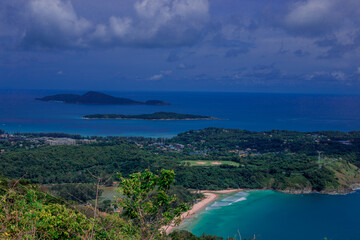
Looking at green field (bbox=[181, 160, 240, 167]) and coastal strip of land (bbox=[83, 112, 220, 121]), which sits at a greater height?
coastal strip of land (bbox=[83, 112, 220, 121])

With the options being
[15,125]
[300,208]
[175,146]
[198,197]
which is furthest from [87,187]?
[15,125]

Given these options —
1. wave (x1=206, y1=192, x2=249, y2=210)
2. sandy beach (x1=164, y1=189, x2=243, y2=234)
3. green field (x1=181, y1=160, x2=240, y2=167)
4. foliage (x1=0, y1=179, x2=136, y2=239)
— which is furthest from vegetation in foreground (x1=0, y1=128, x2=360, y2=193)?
foliage (x1=0, y1=179, x2=136, y2=239)

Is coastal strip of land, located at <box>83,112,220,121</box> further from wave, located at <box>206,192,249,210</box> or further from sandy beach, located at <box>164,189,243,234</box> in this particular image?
wave, located at <box>206,192,249,210</box>

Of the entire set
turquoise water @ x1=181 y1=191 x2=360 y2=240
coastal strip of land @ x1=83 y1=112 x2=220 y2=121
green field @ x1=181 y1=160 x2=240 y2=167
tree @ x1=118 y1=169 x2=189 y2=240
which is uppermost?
tree @ x1=118 y1=169 x2=189 y2=240

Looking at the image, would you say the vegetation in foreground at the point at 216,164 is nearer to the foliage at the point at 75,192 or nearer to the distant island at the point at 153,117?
the foliage at the point at 75,192

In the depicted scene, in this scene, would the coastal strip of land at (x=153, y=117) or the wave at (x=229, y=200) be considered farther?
the coastal strip of land at (x=153, y=117)

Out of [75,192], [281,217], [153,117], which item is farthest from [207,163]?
[153,117]

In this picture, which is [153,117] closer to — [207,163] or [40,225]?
[207,163]

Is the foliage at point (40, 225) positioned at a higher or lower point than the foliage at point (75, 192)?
higher

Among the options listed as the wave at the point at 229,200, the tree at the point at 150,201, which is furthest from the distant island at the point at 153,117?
the tree at the point at 150,201
